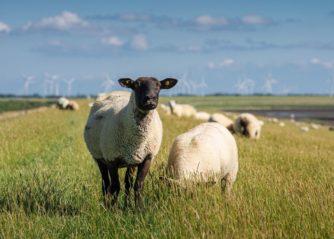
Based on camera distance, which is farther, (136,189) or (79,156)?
(79,156)

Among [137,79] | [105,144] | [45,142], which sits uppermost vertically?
[137,79]

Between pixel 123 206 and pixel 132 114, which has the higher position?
pixel 132 114

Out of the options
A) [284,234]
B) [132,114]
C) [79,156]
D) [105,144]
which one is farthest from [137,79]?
[79,156]

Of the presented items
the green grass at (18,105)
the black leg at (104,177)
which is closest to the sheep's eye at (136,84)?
the black leg at (104,177)

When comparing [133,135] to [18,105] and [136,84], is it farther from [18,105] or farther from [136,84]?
[18,105]

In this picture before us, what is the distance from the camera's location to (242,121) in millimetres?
28062

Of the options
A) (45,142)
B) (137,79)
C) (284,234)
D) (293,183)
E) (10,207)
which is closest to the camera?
(284,234)

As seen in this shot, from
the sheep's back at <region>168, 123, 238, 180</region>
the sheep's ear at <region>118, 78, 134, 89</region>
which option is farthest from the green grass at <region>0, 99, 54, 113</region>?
the sheep's ear at <region>118, 78, 134, 89</region>

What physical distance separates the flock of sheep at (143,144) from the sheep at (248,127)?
16.1 meters

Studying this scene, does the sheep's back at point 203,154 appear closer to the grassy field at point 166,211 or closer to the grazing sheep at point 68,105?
the grassy field at point 166,211

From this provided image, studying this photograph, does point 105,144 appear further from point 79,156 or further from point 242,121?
point 242,121

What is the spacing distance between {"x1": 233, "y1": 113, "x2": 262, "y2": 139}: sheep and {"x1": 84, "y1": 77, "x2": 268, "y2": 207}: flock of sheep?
16113 mm

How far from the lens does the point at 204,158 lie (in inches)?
399

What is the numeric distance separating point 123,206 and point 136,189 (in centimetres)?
36
